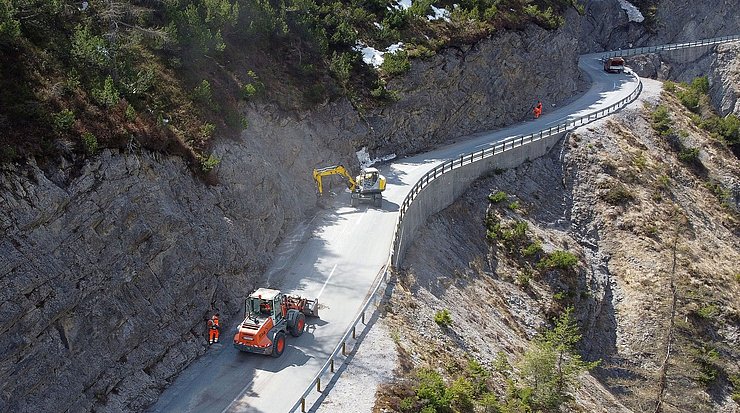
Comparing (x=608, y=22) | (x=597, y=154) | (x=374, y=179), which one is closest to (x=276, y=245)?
(x=374, y=179)

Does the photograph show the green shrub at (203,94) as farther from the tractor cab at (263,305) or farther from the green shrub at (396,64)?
the green shrub at (396,64)

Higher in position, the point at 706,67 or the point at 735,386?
the point at 706,67

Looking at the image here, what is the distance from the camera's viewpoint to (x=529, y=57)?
54375 millimetres

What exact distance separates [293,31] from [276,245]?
56.1 feet

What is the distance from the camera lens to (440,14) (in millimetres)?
51562

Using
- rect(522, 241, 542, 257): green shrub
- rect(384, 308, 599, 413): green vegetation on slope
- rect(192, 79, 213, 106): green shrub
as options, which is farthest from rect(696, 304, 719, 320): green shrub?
rect(192, 79, 213, 106): green shrub

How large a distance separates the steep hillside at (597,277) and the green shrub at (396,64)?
9.97 metres

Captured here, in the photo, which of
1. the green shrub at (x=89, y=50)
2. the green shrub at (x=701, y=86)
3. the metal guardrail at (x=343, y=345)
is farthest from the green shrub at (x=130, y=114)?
the green shrub at (x=701, y=86)

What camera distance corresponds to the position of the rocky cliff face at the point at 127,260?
16.6 meters

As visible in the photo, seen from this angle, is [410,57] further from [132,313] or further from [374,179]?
[132,313]

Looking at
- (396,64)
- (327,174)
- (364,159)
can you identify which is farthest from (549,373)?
(396,64)

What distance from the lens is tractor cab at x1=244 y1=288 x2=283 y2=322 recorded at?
21.4m

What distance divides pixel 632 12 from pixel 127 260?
79275 mm

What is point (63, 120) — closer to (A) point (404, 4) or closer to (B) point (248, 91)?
(B) point (248, 91)
